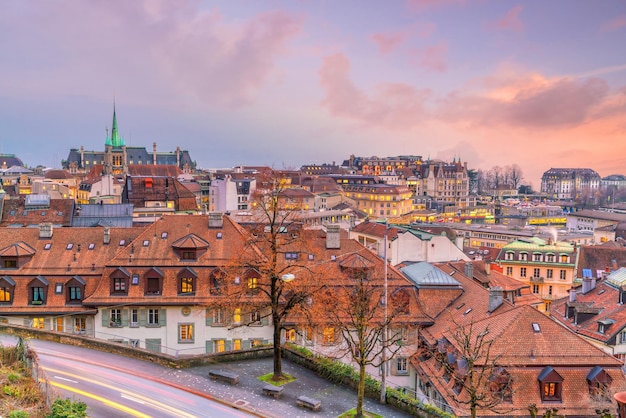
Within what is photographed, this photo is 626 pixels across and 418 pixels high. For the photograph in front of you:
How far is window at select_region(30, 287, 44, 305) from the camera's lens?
4391 cm

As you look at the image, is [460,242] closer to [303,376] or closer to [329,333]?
[329,333]

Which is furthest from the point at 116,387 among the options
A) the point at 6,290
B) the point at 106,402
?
the point at 6,290

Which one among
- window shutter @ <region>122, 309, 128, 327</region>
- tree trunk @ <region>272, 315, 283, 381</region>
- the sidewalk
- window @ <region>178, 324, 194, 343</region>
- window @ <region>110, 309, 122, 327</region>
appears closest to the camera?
the sidewalk

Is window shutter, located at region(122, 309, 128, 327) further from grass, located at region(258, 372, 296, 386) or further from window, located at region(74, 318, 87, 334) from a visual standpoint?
grass, located at region(258, 372, 296, 386)

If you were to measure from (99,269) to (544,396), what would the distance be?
34.4m

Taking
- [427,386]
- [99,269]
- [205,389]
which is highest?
[99,269]

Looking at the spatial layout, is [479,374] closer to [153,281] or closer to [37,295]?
[153,281]

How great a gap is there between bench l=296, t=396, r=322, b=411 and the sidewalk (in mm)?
194

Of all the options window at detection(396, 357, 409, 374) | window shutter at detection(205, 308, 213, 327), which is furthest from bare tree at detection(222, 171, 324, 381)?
window at detection(396, 357, 409, 374)

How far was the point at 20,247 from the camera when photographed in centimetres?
4553

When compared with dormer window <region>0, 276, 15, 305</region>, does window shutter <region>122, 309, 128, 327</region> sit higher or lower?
lower

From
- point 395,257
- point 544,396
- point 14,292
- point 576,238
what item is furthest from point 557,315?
point 576,238

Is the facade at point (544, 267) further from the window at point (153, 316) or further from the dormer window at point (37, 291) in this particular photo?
the dormer window at point (37, 291)

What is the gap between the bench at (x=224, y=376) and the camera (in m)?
30.7
